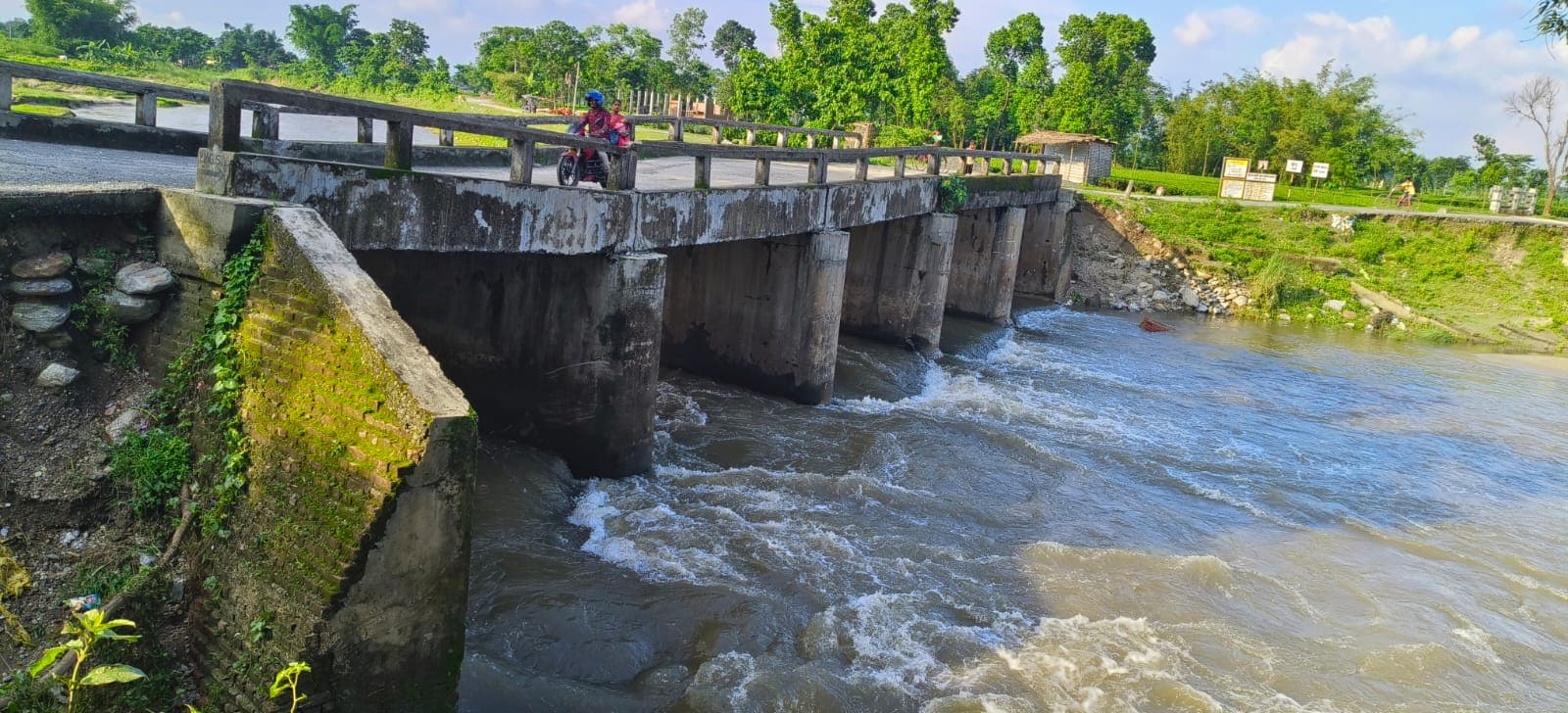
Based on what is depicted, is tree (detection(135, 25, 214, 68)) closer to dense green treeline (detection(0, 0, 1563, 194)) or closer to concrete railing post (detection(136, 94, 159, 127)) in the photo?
dense green treeline (detection(0, 0, 1563, 194))

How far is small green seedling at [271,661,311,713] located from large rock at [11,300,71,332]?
249 cm

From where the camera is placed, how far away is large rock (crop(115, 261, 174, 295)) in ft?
20.7

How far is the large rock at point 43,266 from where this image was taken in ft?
19.7

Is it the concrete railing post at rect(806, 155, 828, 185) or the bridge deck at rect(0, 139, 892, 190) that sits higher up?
the concrete railing post at rect(806, 155, 828, 185)

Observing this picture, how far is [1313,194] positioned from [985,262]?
103 ft

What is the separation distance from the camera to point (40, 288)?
602 cm

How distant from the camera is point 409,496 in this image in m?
5.18

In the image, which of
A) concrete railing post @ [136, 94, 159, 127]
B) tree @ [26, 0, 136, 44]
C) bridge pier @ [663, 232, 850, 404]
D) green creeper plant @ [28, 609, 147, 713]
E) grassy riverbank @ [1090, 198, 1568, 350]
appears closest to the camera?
green creeper plant @ [28, 609, 147, 713]

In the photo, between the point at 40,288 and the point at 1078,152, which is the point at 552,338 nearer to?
the point at 40,288

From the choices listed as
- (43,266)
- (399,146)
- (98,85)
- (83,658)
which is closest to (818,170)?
(399,146)

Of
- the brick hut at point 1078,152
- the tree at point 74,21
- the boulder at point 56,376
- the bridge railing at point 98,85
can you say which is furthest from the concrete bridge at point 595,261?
the tree at point 74,21

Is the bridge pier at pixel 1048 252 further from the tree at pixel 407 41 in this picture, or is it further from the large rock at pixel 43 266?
the tree at pixel 407 41

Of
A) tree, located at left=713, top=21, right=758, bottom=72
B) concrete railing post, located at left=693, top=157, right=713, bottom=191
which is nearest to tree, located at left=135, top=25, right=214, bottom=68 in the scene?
tree, located at left=713, top=21, right=758, bottom=72

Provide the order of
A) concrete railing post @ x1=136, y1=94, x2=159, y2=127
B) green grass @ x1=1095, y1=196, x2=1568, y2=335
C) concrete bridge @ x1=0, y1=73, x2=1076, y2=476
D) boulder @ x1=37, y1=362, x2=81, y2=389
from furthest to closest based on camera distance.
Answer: green grass @ x1=1095, y1=196, x2=1568, y2=335, concrete railing post @ x1=136, y1=94, x2=159, y2=127, concrete bridge @ x1=0, y1=73, x2=1076, y2=476, boulder @ x1=37, y1=362, x2=81, y2=389
